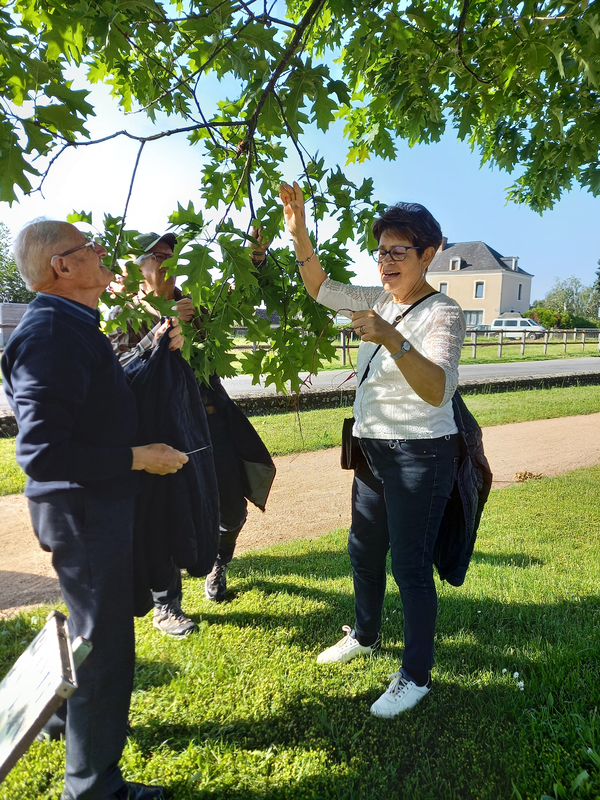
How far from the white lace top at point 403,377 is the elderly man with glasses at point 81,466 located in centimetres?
103

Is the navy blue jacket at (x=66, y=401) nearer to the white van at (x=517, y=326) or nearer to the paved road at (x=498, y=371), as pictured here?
the paved road at (x=498, y=371)

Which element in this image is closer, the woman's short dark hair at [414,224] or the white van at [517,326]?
the woman's short dark hair at [414,224]

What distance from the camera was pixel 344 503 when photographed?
6.45 meters

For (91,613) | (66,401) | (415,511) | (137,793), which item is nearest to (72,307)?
(66,401)

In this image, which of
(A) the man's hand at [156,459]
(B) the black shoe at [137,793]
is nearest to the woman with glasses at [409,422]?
(A) the man's hand at [156,459]

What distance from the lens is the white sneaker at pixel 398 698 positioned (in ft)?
8.77

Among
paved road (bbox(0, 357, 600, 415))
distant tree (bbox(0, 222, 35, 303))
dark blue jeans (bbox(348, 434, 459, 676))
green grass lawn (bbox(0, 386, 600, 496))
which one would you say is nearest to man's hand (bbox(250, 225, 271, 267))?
dark blue jeans (bbox(348, 434, 459, 676))

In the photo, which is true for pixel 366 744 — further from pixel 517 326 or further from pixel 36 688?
pixel 517 326

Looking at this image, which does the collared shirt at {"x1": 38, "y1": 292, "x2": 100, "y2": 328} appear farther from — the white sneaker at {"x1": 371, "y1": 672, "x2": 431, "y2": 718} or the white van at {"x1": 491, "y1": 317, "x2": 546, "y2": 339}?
the white van at {"x1": 491, "y1": 317, "x2": 546, "y2": 339}

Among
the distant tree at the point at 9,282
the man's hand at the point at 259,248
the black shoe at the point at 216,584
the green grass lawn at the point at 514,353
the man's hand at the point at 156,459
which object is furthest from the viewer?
the distant tree at the point at 9,282

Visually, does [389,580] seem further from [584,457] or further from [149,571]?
[584,457]

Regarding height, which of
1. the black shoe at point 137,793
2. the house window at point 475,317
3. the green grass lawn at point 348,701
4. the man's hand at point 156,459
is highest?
the house window at point 475,317

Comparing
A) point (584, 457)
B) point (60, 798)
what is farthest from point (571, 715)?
point (584, 457)

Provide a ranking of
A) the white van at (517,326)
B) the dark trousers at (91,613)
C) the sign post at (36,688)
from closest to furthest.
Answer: the sign post at (36,688) < the dark trousers at (91,613) < the white van at (517,326)
